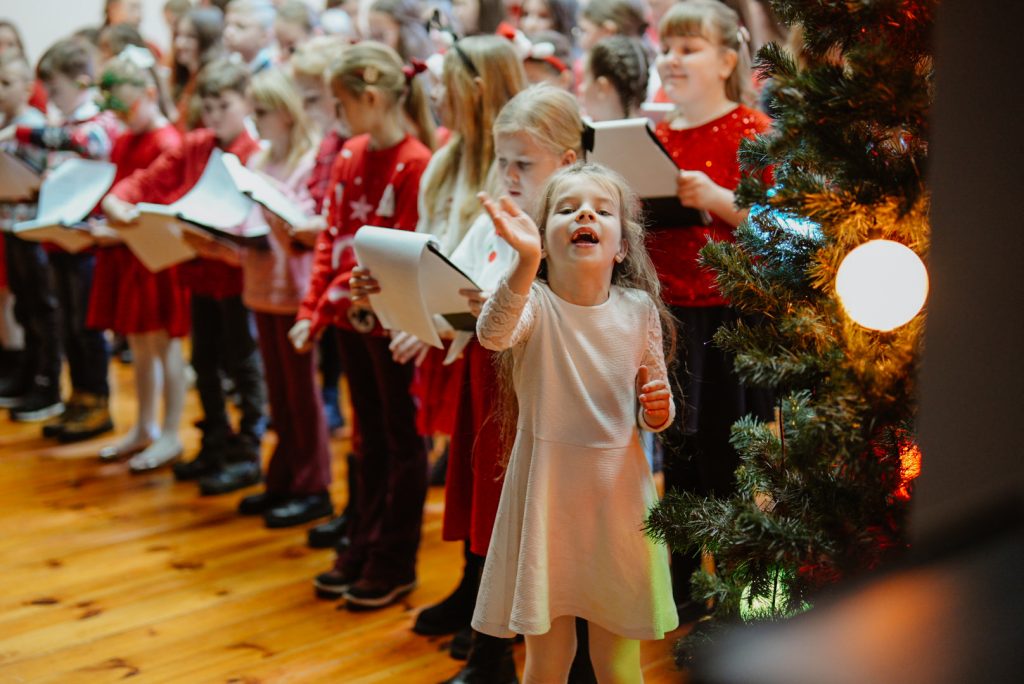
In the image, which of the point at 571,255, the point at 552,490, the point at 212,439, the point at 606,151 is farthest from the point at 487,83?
the point at 212,439

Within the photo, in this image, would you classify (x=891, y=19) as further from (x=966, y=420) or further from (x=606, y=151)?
(x=606, y=151)

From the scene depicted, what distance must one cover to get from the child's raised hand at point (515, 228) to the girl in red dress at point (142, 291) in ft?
7.32

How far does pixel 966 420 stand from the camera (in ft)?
4.01

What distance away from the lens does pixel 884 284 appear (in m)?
1.28

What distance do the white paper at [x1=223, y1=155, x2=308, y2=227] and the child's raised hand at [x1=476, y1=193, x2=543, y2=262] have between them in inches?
49.8

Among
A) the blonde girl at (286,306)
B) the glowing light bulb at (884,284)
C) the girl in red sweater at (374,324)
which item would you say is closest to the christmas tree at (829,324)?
the glowing light bulb at (884,284)

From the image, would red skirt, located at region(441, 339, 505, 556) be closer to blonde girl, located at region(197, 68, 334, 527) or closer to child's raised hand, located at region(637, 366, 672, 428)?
child's raised hand, located at region(637, 366, 672, 428)

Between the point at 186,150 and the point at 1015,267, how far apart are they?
269 cm

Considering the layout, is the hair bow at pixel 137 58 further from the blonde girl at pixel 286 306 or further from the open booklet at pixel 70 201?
the blonde girl at pixel 286 306

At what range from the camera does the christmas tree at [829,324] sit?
1.30 metres

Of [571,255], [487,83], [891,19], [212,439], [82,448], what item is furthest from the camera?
[82,448]

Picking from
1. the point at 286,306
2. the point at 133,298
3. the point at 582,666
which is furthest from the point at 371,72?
the point at 133,298

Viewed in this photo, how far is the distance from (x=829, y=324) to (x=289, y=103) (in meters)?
2.01

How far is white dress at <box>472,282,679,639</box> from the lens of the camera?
1603 millimetres
